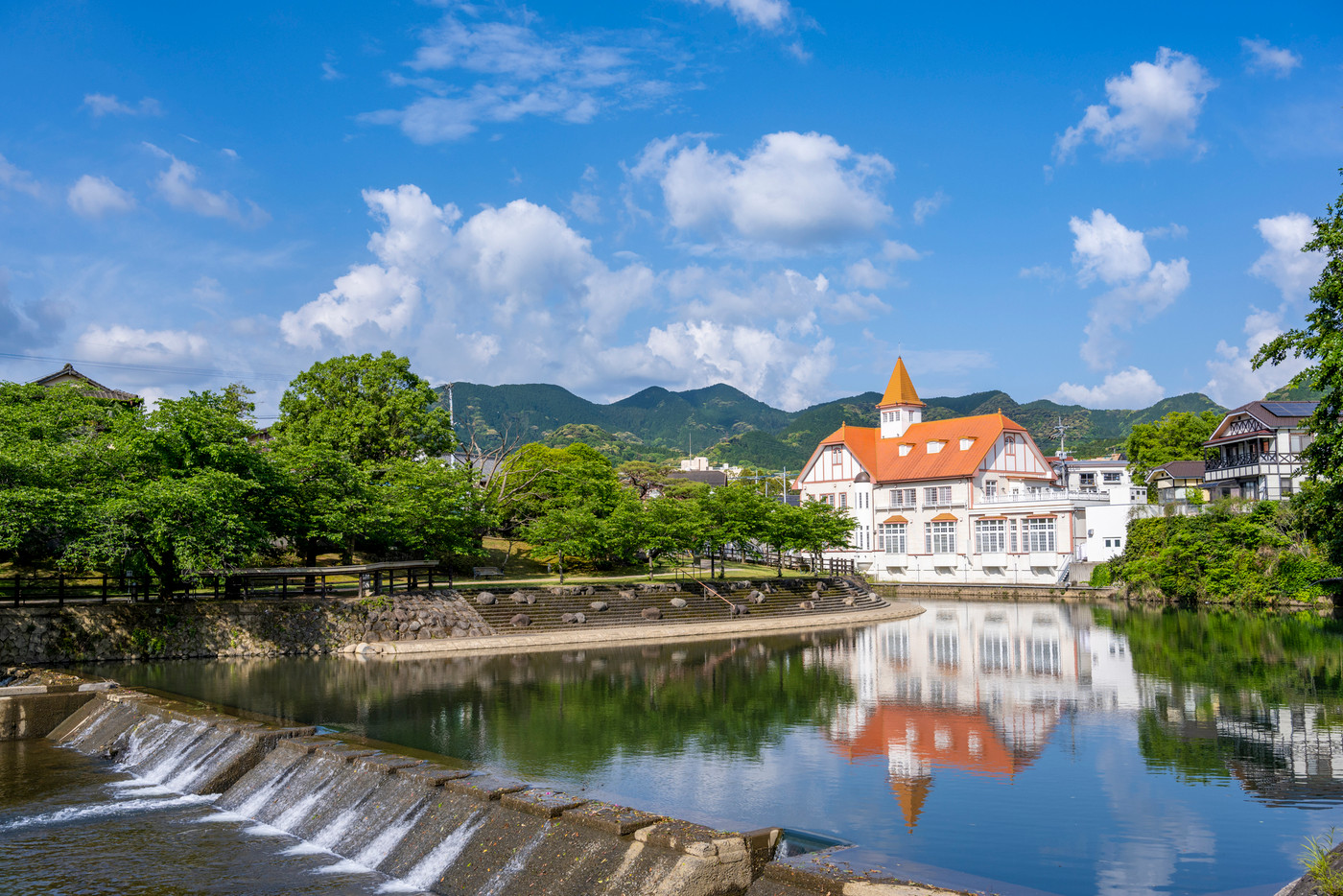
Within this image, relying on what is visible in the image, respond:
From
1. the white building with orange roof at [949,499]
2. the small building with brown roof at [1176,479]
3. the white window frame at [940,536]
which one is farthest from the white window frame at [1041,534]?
the small building with brown roof at [1176,479]

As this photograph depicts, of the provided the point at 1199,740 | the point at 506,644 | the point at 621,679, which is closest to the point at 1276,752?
the point at 1199,740

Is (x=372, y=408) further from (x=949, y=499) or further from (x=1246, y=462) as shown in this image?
(x=1246, y=462)

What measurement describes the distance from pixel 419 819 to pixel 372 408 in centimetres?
3900

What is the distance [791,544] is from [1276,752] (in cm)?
3723

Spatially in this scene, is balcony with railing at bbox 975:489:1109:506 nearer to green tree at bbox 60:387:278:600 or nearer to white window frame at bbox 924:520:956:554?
white window frame at bbox 924:520:956:554

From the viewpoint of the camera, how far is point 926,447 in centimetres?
7244

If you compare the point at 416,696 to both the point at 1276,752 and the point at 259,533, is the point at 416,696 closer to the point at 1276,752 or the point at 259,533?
the point at 259,533

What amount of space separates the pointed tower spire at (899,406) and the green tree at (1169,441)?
17745 mm

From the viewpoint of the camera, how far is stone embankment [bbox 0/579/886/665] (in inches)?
1091

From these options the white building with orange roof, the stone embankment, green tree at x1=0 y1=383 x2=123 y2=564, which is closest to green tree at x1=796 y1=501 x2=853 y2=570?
the white building with orange roof

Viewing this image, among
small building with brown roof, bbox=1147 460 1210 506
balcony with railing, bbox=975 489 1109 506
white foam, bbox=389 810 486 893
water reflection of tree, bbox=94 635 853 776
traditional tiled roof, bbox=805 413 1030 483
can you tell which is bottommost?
water reflection of tree, bbox=94 635 853 776

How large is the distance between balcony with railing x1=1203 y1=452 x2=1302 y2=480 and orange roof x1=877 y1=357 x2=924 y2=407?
23133 millimetres

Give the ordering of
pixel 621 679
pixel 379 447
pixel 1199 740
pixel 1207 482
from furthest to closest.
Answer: pixel 1207 482, pixel 379 447, pixel 621 679, pixel 1199 740

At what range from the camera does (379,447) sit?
159ft
